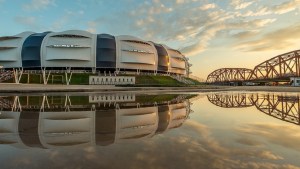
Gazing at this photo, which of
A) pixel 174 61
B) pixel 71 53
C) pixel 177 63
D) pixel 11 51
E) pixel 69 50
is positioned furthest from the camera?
pixel 177 63

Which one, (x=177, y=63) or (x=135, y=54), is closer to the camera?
(x=135, y=54)

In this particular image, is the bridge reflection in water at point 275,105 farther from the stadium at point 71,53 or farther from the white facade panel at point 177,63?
the white facade panel at point 177,63

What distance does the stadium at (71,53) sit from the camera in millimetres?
81062

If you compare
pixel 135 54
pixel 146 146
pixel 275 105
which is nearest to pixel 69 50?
pixel 135 54

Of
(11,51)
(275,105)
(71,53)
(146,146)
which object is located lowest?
(146,146)

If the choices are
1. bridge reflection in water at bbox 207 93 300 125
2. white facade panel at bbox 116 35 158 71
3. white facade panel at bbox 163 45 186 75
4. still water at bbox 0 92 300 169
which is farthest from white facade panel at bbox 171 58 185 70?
still water at bbox 0 92 300 169

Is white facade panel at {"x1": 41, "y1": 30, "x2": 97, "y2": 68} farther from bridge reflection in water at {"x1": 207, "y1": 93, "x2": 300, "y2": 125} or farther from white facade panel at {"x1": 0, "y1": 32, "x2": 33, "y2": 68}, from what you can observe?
bridge reflection in water at {"x1": 207, "y1": 93, "x2": 300, "y2": 125}

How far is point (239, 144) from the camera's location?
6.41m

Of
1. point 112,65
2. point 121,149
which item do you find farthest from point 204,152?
point 112,65

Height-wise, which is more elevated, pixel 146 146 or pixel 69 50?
pixel 69 50

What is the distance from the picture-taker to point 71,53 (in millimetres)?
81625

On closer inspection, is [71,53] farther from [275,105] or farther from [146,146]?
[146,146]

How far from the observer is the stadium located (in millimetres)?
81062

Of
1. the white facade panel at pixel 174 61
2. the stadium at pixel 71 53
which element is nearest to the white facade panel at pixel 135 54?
the stadium at pixel 71 53
